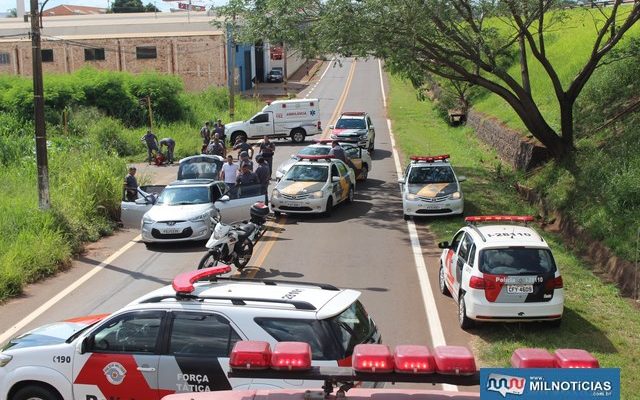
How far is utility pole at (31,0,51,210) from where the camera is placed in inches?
684

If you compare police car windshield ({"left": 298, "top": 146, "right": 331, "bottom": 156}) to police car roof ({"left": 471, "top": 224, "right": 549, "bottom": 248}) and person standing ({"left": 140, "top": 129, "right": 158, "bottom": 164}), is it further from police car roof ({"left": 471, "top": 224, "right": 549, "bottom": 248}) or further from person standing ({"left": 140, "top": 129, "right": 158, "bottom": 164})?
police car roof ({"left": 471, "top": 224, "right": 549, "bottom": 248})

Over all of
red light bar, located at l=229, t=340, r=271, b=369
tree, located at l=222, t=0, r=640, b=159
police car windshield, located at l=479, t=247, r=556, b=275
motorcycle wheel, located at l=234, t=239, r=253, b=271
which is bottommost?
motorcycle wheel, located at l=234, t=239, r=253, b=271

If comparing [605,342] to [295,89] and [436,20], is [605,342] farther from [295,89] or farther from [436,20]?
[295,89]

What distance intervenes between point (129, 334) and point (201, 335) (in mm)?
810

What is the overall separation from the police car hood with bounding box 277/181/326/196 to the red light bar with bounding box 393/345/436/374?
16.4 meters

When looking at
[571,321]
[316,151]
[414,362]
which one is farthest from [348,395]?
[316,151]

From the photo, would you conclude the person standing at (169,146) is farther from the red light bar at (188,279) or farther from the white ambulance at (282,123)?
the red light bar at (188,279)

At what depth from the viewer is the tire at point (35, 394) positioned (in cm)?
795

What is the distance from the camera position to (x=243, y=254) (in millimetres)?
15391

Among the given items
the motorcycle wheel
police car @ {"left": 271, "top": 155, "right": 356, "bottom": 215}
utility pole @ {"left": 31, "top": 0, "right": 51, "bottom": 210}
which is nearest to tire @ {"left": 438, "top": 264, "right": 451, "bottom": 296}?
the motorcycle wheel

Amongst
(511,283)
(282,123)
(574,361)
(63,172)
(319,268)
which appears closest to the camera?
(574,361)

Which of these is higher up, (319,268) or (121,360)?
(121,360)

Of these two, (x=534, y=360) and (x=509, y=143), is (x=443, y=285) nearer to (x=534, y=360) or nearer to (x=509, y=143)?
(x=534, y=360)

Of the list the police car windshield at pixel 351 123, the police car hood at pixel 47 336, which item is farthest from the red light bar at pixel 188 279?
the police car windshield at pixel 351 123
